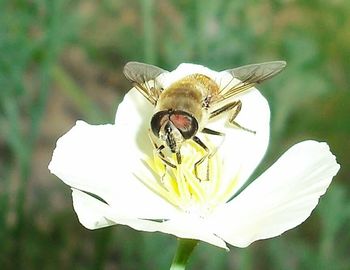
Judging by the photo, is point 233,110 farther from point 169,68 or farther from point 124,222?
point 169,68

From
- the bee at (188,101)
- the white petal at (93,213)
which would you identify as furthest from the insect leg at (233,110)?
the white petal at (93,213)

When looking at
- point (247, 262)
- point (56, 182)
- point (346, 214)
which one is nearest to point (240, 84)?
point (247, 262)

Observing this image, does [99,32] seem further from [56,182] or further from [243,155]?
[243,155]

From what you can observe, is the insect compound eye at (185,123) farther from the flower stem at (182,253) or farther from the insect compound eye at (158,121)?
the flower stem at (182,253)

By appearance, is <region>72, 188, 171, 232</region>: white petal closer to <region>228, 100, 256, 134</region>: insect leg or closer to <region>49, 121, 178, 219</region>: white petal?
<region>49, 121, 178, 219</region>: white petal

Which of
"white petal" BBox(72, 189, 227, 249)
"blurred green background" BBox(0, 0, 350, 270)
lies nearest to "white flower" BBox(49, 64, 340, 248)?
"white petal" BBox(72, 189, 227, 249)

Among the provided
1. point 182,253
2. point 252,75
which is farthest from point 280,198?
point 252,75
